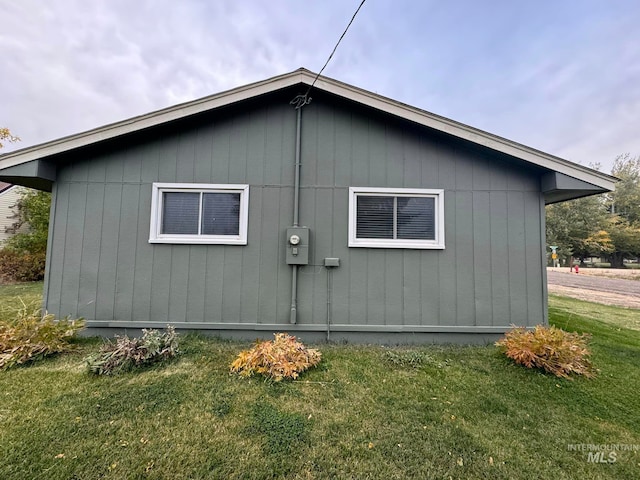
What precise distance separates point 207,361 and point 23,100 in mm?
24172

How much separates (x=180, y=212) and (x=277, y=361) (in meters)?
2.73

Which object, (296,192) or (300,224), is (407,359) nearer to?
(300,224)

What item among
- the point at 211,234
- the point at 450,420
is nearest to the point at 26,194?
the point at 211,234

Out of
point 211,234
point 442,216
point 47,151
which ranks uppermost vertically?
point 47,151

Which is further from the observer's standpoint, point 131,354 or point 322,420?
point 131,354

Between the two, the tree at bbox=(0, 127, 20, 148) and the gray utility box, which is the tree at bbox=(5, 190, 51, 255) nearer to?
the tree at bbox=(0, 127, 20, 148)

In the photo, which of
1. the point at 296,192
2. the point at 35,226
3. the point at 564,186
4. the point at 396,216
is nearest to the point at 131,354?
the point at 296,192

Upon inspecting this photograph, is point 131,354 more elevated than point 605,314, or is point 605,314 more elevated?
point 131,354

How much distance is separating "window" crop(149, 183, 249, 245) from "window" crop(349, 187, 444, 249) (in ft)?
5.66

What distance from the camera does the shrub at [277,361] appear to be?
3.11 metres

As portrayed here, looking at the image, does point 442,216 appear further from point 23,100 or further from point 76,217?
point 23,100

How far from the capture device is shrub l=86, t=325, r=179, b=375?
3150 mm

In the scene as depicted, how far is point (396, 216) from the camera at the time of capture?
4.39m

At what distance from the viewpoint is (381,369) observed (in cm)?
338
